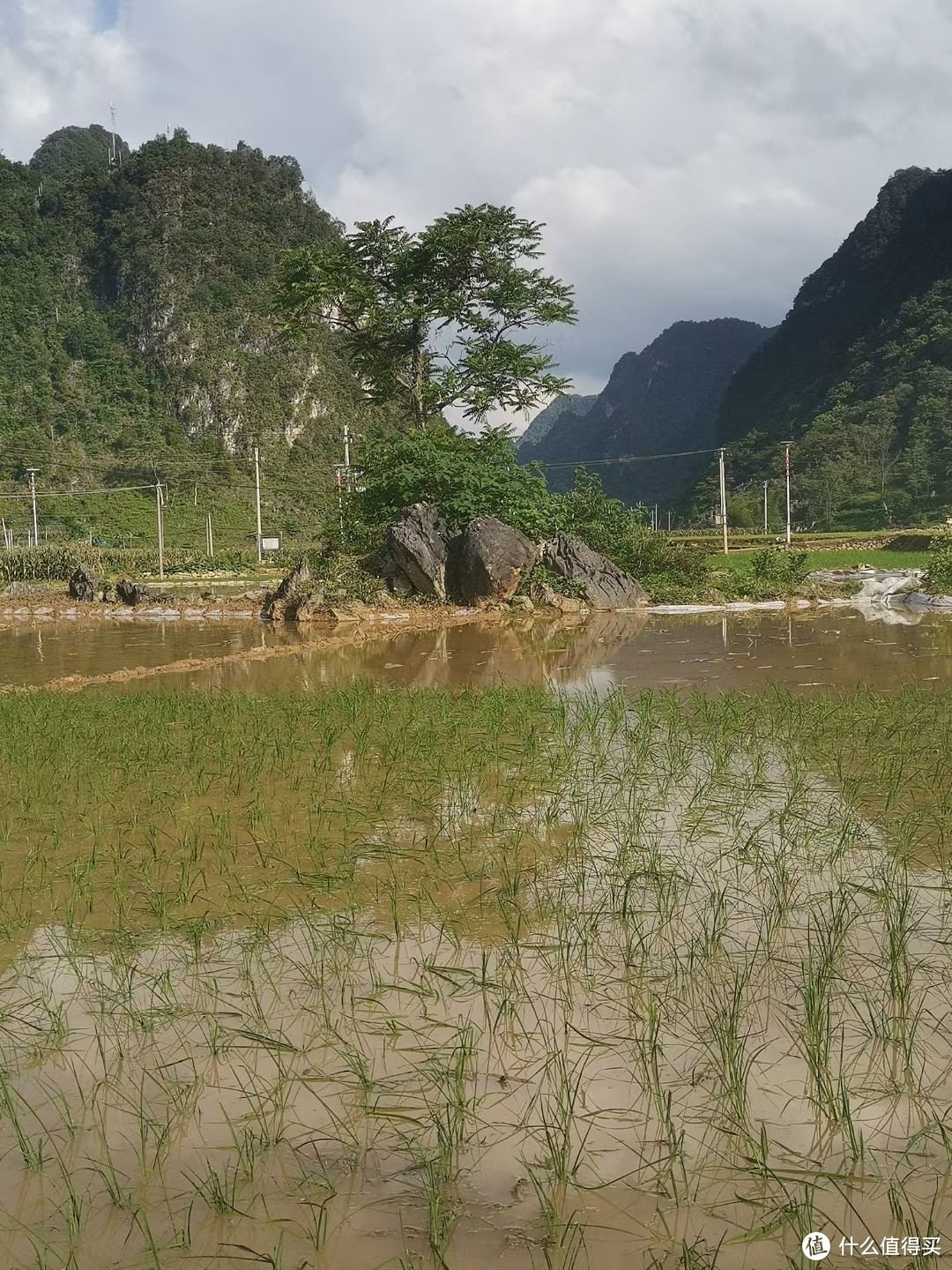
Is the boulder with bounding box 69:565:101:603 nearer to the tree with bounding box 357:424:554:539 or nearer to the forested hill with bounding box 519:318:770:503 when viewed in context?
the tree with bounding box 357:424:554:539

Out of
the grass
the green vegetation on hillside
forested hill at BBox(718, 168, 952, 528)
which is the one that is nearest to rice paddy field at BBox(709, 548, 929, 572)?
the grass

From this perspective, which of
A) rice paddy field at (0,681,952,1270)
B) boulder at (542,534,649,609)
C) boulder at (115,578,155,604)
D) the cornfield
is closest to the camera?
rice paddy field at (0,681,952,1270)

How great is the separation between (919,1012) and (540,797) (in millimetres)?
2736

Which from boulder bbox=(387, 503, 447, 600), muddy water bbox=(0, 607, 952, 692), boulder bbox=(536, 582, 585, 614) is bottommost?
muddy water bbox=(0, 607, 952, 692)

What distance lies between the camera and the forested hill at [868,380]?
60719 mm

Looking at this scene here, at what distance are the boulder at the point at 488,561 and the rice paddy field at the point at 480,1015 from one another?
14.6m

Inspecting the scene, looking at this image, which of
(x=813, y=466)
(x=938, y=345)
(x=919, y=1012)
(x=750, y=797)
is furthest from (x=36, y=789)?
(x=938, y=345)

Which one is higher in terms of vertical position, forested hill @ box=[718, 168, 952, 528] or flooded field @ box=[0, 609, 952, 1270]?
forested hill @ box=[718, 168, 952, 528]

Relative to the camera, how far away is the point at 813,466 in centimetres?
6575

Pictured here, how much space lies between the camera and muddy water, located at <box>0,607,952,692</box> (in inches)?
412

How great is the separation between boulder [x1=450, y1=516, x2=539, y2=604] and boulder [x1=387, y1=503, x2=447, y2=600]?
1.07ft

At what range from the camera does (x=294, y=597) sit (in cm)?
2094

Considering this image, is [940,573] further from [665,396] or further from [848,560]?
[665,396]

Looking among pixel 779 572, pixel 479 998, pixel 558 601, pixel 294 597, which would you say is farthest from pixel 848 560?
pixel 479 998
